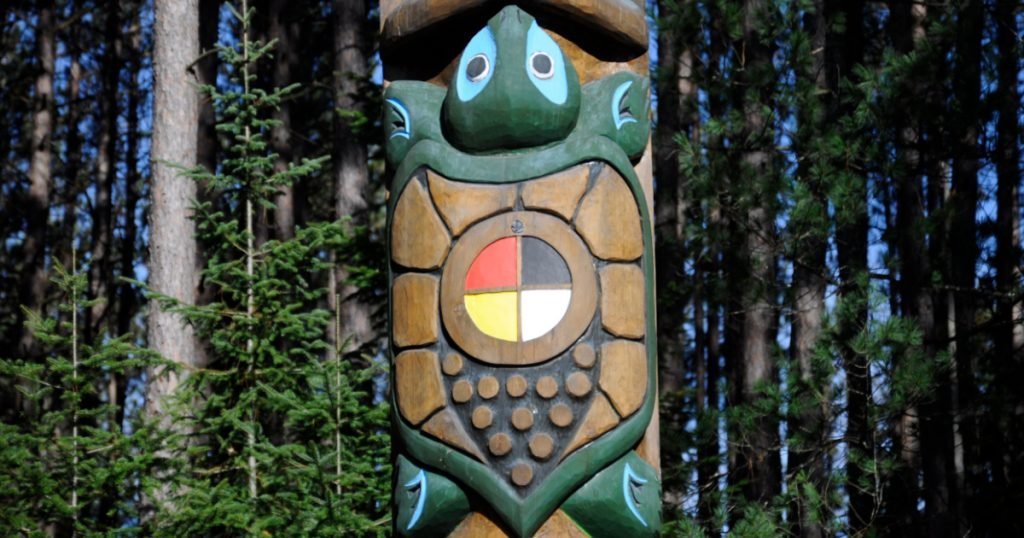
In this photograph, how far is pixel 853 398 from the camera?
947cm

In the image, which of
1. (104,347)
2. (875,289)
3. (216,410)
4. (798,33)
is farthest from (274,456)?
(798,33)

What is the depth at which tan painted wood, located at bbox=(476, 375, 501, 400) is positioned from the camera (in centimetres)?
544

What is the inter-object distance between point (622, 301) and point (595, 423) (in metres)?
0.53

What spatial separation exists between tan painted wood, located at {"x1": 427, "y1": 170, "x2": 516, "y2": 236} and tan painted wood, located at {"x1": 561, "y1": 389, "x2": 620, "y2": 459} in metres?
0.91

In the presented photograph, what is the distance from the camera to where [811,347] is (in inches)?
369

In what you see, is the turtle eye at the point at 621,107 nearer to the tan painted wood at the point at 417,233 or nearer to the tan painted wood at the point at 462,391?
the tan painted wood at the point at 417,233

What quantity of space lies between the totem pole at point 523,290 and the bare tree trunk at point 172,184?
4.47 m

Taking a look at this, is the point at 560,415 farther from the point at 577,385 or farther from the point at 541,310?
the point at 541,310

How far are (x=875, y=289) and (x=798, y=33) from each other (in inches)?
77.3

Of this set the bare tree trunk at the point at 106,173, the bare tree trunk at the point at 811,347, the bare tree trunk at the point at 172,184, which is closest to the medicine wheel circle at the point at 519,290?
the bare tree trunk at the point at 811,347

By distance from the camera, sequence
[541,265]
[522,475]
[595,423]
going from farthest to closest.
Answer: [541,265] → [595,423] → [522,475]

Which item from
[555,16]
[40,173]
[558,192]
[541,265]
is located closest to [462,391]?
[541,265]

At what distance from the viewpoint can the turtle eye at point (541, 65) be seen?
231 inches

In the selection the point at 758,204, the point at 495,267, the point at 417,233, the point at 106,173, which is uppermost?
the point at 106,173
